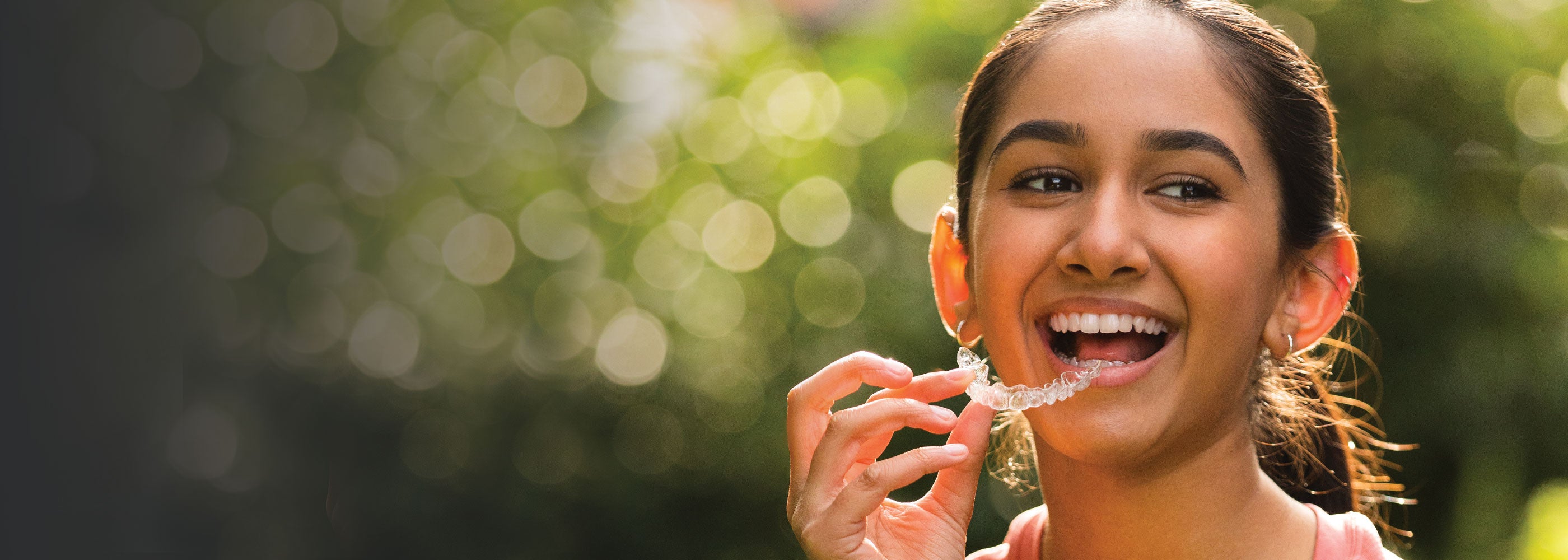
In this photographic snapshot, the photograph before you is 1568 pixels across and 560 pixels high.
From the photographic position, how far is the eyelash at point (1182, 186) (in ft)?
4.97

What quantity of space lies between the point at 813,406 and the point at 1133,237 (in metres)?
0.48

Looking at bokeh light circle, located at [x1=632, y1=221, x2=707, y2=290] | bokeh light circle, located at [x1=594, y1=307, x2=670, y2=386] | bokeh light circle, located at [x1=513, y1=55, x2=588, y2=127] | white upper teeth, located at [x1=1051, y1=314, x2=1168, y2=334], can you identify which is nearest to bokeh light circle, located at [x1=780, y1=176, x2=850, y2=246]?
bokeh light circle, located at [x1=632, y1=221, x2=707, y2=290]

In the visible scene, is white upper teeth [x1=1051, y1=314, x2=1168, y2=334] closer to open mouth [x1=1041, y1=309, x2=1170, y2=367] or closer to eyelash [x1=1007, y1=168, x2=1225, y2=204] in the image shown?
open mouth [x1=1041, y1=309, x2=1170, y2=367]

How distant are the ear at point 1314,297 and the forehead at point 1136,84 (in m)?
0.21

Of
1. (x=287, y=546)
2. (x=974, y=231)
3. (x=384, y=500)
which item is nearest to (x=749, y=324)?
(x=384, y=500)

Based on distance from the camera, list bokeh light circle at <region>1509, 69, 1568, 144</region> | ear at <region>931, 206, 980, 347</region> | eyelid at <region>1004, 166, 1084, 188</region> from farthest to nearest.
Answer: bokeh light circle at <region>1509, 69, 1568, 144</region>, ear at <region>931, 206, 980, 347</region>, eyelid at <region>1004, 166, 1084, 188</region>

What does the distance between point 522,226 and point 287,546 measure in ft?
4.30

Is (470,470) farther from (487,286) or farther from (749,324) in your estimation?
(749,324)

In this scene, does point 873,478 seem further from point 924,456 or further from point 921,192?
point 921,192

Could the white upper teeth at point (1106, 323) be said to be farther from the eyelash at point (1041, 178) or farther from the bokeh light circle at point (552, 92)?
the bokeh light circle at point (552, 92)

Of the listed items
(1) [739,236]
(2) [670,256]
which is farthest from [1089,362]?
(2) [670,256]

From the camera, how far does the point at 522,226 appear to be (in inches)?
157

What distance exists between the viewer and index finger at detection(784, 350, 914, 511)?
1.56 metres

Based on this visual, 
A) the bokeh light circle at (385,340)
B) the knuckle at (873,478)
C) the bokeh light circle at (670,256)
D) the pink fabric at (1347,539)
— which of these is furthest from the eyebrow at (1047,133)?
the bokeh light circle at (385,340)
